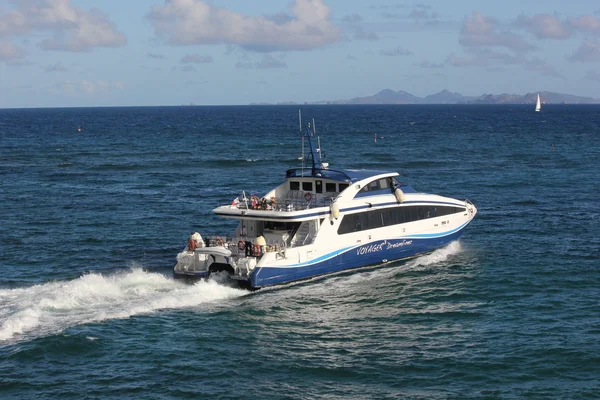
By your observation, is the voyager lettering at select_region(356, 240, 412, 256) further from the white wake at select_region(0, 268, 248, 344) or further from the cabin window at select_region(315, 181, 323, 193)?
the white wake at select_region(0, 268, 248, 344)

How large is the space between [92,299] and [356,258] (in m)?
12.2

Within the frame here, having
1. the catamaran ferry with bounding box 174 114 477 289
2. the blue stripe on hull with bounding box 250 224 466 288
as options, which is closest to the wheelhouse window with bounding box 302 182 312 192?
the catamaran ferry with bounding box 174 114 477 289

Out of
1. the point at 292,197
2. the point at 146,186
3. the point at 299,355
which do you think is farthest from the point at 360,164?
the point at 299,355

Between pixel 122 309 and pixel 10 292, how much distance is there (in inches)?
225

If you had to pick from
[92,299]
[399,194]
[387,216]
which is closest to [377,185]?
[399,194]

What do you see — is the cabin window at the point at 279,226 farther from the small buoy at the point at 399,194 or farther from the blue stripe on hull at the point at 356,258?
the small buoy at the point at 399,194

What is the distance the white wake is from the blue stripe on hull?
3.91 feet

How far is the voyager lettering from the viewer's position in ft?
123

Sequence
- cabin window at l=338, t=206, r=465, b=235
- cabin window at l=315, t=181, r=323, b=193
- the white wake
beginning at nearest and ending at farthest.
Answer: the white wake
cabin window at l=338, t=206, r=465, b=235
cabin window at l=315, t=181, r=323, b=193

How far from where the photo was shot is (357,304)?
32.4m

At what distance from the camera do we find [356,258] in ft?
122

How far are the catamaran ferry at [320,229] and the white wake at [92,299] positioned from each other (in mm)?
1456

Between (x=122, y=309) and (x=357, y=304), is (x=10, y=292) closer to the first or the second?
(x=122, y=309)

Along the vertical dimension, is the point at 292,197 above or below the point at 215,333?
above
